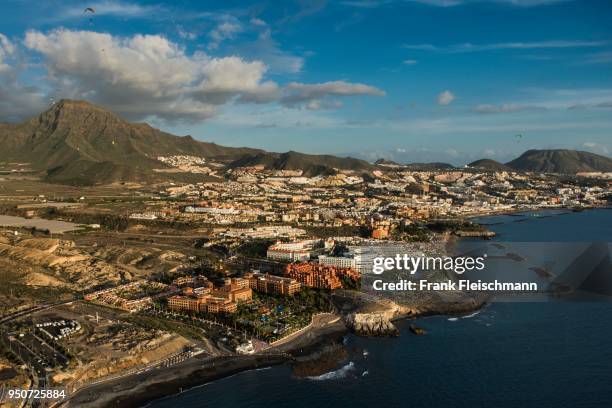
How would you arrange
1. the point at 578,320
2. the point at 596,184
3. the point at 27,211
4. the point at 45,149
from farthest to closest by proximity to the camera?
1. the point at 45,149
2. the point at 596,184
3. the point at 27,211
4. the point at 578,320

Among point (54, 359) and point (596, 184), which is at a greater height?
point (596, 184)

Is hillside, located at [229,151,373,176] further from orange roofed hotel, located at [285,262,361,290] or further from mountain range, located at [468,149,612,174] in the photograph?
orange roofed hotel, located at [285,262,361,290]

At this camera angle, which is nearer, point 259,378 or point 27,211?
point 259,378

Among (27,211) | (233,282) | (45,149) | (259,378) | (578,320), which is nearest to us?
(259,378)

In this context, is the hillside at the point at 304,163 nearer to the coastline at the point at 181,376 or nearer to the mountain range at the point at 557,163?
the mountain range at the point at 557,163

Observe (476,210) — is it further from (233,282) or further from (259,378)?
(259,378)

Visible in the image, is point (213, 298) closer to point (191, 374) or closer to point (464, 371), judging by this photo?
point (191, 374)

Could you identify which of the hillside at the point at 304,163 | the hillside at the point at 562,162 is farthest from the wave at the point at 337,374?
the hillside at the point at 562,162

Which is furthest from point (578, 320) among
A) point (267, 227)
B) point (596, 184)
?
point (596, 184)
